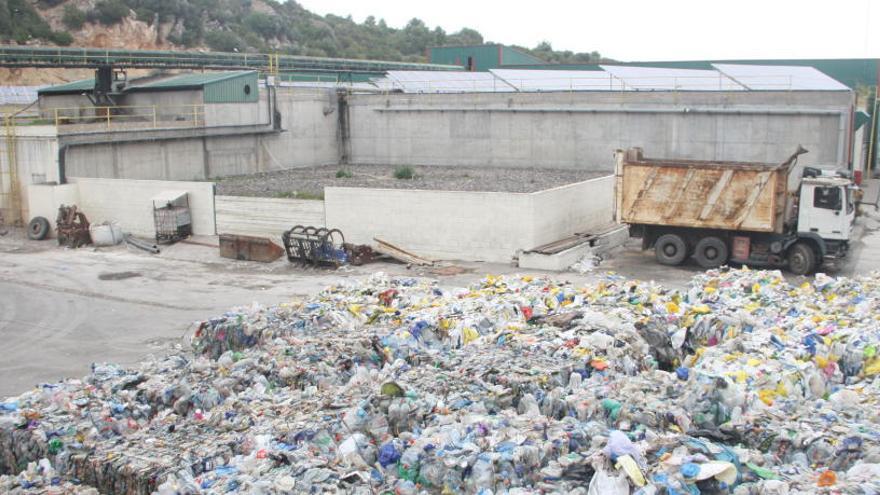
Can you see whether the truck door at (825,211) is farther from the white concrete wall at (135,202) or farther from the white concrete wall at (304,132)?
the white concrete wall at (304,132)

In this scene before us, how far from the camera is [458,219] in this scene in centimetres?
2283

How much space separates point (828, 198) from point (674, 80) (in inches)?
604

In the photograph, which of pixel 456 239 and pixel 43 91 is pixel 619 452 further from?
pixel 43 91

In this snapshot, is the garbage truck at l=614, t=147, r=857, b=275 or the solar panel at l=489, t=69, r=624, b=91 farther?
the solar panel at l=489, t=69, r=624, b=91

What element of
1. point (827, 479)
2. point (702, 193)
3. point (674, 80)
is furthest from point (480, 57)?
point (827, 479)

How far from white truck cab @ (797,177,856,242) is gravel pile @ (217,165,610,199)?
9126 mm

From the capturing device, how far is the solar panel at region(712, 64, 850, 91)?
30.6 m

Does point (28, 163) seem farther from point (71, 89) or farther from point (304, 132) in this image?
point (304, 132)

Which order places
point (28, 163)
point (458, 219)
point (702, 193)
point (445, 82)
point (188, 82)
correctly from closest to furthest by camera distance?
point (702, 193) → point (458, 219) → point (28, 163) → point (188, 82) → point (445, 82)

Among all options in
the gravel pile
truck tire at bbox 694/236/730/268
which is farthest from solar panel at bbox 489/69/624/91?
truck tire at bbox 694/236/730/268

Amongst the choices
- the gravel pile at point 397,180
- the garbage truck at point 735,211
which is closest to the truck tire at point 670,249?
the garbage truck at point 735,211

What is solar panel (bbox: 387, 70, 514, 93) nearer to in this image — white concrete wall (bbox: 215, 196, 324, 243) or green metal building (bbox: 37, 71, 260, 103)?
green metal building (bbox: 37, 71, 260, 103)

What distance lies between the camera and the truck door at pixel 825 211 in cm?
1980

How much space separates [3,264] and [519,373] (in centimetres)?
1764
